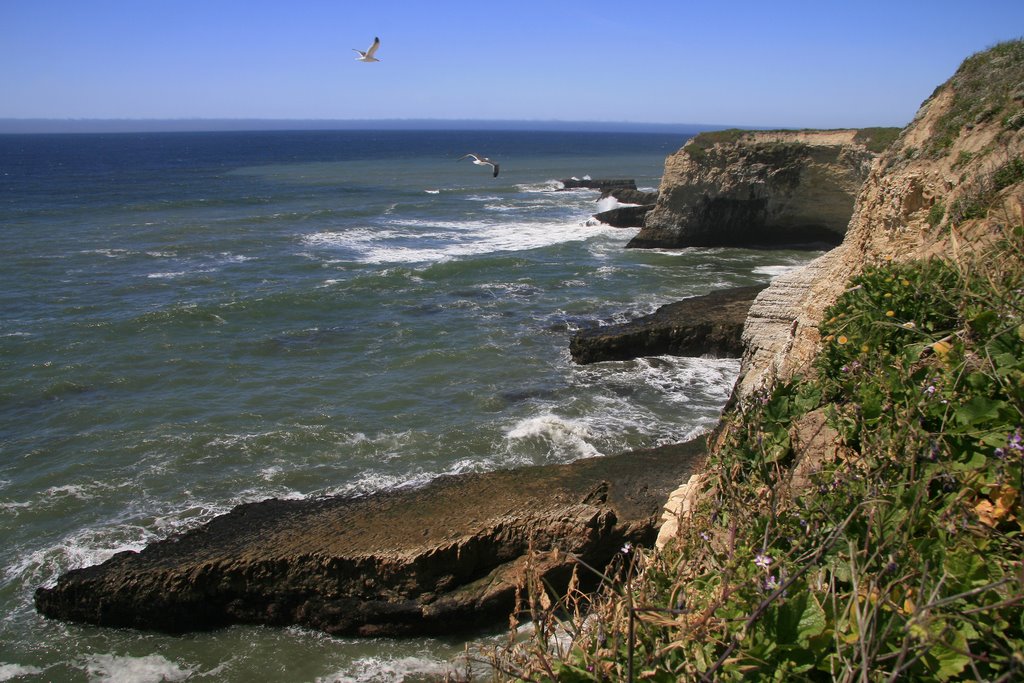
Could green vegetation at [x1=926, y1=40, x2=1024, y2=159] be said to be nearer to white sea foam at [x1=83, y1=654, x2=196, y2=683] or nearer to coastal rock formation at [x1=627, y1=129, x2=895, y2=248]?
white sea foam at [x1=83, y1=654, x2=196, y2=683]

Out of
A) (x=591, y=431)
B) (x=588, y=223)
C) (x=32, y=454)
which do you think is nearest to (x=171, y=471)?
(x=32, y=454)

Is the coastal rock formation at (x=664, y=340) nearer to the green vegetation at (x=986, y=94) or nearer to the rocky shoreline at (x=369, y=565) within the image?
the green vegetation at (x=986, y=94)

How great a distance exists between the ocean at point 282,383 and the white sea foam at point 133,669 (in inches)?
0.9

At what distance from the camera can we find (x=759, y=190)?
33.3 m

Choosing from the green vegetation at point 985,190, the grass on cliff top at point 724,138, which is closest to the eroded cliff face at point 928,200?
the green vegetation at point 985,190

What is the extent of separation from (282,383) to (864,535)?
15.7 metres

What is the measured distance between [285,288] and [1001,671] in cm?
2603

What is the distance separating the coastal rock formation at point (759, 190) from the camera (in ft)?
105

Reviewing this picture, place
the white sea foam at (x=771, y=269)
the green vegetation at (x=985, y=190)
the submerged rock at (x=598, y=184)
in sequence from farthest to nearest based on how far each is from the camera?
1. the submerged rock at (x=598, y=184)
2. the white sea foam at (x=771, y=269)
3. the green vegetation at (x=985, y=190)

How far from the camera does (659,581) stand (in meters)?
3.64

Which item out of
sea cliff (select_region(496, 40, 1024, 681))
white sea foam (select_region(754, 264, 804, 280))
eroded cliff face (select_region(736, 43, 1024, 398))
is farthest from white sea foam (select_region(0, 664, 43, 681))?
white sea foam (select_region(754, 264, 804, 280))

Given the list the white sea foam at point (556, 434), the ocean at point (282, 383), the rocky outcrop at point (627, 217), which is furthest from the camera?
the rocky outcrop at point (627, 217)


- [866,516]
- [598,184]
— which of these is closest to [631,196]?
[598,184]

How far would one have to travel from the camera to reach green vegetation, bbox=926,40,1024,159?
977 cm
